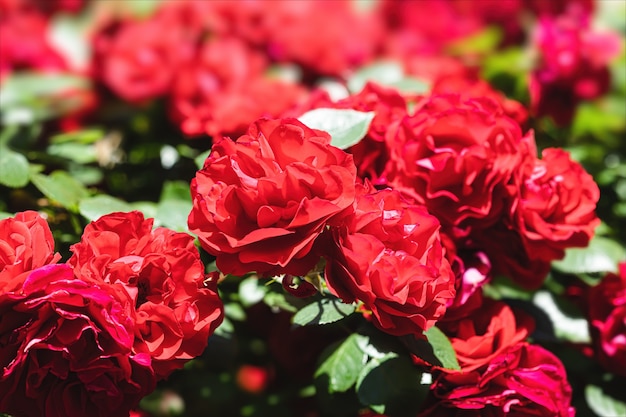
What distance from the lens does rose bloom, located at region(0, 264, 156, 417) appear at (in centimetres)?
60

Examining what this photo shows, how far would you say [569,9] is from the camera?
1713 millimetres

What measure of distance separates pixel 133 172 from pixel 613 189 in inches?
31.0

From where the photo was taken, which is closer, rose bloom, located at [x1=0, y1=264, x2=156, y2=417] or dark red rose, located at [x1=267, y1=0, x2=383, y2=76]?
rose bloom, located at [x1=0, y1=264, x2=156, y2=417]

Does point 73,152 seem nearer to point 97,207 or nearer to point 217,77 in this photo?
point 97,207

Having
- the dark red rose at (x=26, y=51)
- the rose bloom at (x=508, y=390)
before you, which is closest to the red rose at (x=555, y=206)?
the rose bloom at (x=508, y=390)

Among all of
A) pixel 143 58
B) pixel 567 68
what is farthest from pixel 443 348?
pixel 143 58

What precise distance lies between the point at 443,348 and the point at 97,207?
417mm

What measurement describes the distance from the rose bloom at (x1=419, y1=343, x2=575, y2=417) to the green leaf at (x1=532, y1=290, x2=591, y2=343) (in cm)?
16

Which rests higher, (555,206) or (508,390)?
(555,206)

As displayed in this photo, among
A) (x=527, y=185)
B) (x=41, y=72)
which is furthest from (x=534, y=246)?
(x=41, y=72)

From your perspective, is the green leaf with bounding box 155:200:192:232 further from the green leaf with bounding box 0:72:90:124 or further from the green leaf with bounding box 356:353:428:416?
the green leaf with bounding box 0:72:90:124

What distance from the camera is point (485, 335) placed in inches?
29.8

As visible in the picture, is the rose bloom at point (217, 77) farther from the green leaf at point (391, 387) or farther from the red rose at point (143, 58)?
the green leaf at point (391, 387)

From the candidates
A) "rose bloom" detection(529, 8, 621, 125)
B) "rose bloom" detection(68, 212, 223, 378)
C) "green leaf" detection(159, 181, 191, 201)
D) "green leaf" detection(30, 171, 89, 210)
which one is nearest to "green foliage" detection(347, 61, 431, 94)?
"rose bloom" detection(529, 8, 621, 125)
